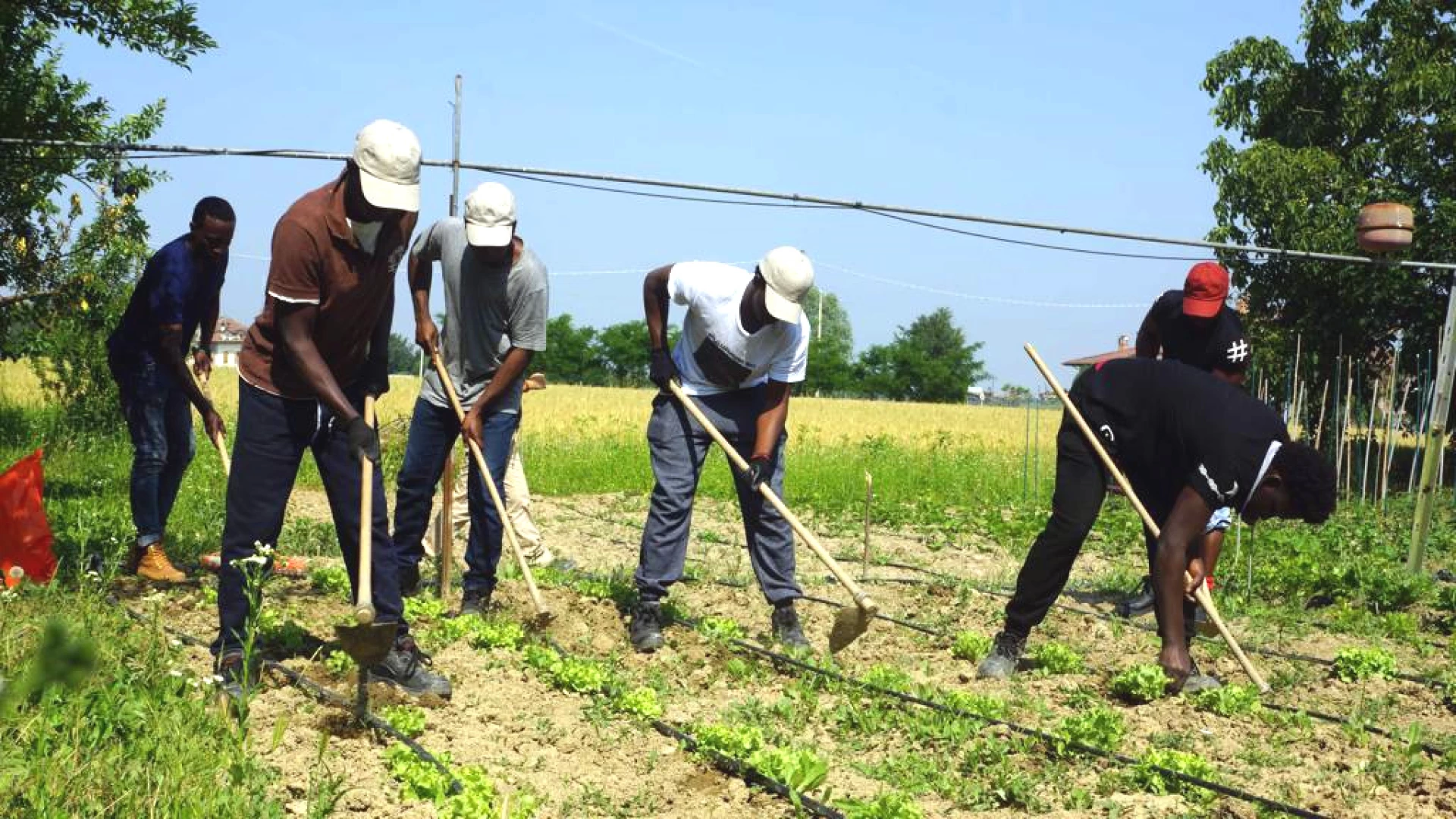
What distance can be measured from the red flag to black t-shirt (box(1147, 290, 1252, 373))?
5.12 m

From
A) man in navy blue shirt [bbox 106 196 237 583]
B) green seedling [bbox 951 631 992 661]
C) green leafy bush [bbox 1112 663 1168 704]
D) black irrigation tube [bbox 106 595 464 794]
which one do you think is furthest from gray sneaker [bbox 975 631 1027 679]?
man in navy blue shirt [bbox 106 196 237 583]

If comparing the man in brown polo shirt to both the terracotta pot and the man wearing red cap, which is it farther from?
the terracotta pot

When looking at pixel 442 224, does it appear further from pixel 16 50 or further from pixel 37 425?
pixel 37 425

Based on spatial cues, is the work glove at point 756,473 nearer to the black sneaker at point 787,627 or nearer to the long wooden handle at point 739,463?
the long wooden handle at point 739,463

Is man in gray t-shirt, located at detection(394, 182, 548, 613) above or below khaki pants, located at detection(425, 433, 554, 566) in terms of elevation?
above

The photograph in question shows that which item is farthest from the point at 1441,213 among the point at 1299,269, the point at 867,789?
the point at 867,789

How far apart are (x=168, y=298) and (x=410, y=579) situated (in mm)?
1664

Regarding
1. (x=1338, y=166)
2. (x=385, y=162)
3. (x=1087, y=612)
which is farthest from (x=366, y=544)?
(x=1338, y=166)

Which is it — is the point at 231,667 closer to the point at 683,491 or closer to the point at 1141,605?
the point at 683,491

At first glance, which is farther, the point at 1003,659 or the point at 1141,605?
the point at 1141,605

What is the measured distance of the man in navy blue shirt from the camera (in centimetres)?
582

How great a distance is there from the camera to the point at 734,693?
4.91 meters

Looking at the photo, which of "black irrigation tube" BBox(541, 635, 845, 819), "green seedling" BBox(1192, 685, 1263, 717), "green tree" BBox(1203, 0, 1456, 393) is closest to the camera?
"black irrigation tube" BBox(541, 635, 845, 819)

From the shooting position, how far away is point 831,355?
74.9 m
